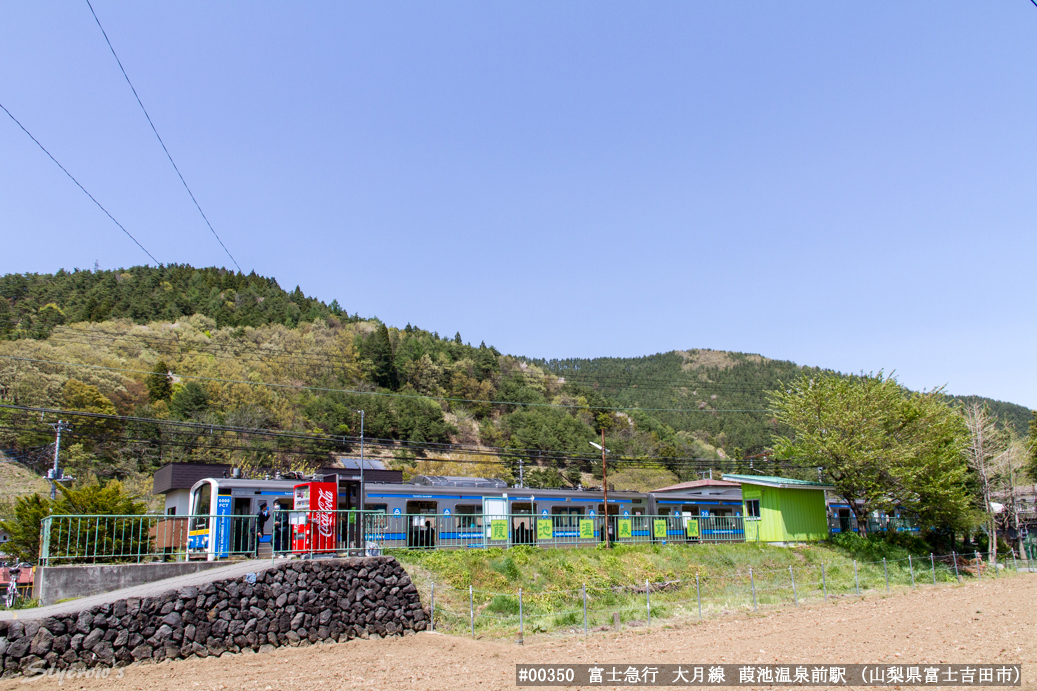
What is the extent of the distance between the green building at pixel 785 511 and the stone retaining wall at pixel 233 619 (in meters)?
19.6

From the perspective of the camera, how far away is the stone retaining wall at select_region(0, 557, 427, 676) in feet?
36.1

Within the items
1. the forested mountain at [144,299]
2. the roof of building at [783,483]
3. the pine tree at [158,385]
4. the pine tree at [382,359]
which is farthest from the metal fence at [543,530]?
the pine tree at [382,359]

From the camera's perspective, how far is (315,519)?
51.9ft

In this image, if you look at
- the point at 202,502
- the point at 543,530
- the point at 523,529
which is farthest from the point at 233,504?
the point at 543,530

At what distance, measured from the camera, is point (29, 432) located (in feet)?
201

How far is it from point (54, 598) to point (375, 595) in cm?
616

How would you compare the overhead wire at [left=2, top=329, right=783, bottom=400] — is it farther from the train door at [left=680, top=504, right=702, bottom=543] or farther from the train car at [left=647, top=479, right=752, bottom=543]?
the train door at [left=680, top=504, right=702, bottom=543]

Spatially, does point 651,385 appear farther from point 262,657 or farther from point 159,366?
point 262,657

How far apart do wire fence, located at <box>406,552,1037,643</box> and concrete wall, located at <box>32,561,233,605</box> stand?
5.90 metres

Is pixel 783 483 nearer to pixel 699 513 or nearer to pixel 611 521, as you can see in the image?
pixel 699 513

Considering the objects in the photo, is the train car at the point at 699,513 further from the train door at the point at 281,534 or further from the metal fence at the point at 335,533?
the train door at the point at 281,534

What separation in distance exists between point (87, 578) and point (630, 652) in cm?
1067

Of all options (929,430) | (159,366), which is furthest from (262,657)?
(159,366)

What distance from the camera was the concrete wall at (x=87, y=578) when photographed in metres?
13.3
